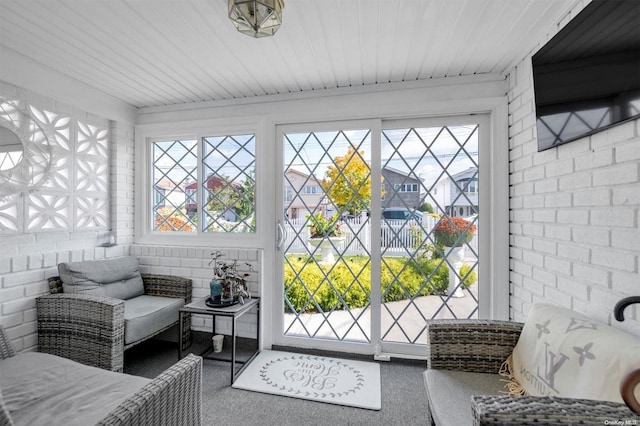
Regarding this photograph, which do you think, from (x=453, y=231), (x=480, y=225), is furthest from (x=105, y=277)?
(x=480, y=225)

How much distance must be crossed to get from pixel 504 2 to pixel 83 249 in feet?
11.5

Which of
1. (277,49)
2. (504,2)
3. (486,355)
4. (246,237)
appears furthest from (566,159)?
(246,237)

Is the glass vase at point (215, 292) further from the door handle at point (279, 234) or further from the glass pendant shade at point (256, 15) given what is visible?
the glass pendant shade at point (256, 15)

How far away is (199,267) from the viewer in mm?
2697

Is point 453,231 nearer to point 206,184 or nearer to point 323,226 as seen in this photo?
point 323,226

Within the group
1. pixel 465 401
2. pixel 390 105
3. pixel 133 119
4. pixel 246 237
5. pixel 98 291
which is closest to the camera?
pixel 465 401

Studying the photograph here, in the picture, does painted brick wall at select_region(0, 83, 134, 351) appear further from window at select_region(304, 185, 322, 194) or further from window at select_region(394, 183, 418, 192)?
window at select_region(394, 183, 418, 192)

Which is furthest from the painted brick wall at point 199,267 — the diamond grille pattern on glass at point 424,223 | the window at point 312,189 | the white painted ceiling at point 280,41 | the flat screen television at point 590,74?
the flat screen television at point 590,74

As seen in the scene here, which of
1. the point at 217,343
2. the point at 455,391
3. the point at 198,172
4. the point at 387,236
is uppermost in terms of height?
the point at 198,172

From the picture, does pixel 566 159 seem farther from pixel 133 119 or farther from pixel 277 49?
pixel 133 119

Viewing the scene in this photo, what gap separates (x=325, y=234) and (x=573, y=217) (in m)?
1.68

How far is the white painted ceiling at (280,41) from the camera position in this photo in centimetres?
151

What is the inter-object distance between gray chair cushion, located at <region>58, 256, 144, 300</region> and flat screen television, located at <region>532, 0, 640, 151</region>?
130 inches

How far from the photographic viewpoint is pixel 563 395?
107 centimetres
